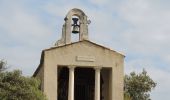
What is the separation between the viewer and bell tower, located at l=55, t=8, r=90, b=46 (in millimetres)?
39938

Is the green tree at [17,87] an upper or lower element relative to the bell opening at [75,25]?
lower

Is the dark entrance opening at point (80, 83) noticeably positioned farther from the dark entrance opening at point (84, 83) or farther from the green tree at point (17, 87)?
the green tree at point (17, 87)

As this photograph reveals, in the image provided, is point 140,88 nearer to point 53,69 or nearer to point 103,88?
point 103,88

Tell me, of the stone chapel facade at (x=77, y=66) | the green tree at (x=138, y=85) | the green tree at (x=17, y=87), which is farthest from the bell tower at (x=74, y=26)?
the green tree at (x=138, y=85)

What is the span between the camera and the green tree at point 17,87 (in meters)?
32.1

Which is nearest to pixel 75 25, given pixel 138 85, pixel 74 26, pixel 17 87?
pixel 74 26

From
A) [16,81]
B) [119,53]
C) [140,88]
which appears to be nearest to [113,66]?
[119,53]

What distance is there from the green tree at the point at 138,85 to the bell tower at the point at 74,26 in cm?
1989

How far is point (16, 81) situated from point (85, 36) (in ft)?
30.4

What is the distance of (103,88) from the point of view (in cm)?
4103

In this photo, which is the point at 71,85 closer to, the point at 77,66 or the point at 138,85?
the point at 77,66

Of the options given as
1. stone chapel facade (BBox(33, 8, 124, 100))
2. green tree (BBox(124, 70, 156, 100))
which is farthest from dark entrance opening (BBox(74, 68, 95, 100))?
green tree (BBox(124, 70, 156, 100))

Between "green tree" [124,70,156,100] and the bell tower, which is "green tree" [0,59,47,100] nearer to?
the bell tower

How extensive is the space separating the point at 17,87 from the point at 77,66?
24.2ft
